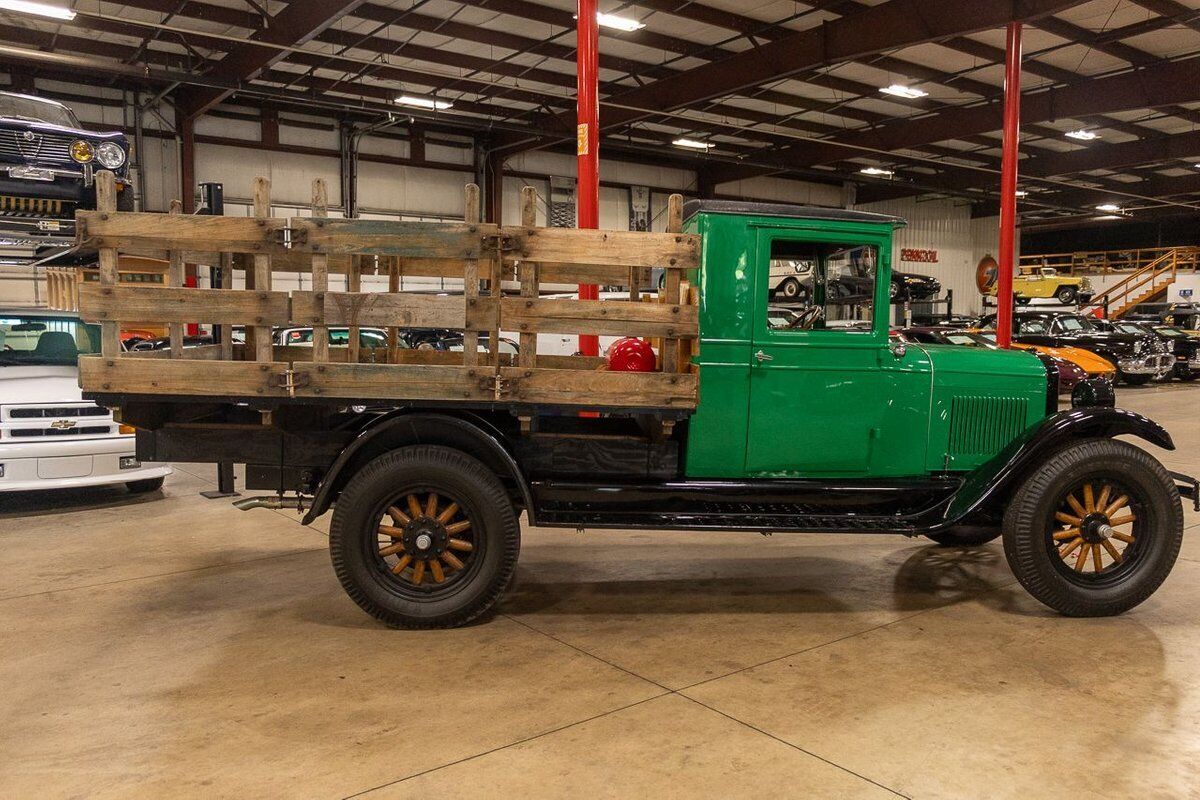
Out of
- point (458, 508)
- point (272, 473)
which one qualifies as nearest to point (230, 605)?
point (272, 473)

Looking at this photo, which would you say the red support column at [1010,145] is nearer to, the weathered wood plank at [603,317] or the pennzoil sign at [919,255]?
the weathered wood plank at [603,317]

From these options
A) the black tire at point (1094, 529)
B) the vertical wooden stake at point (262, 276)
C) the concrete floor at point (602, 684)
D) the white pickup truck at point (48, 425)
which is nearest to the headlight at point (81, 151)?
the white pickup truck at point (48, 425)

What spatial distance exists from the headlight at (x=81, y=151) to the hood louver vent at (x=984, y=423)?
25.9 feet

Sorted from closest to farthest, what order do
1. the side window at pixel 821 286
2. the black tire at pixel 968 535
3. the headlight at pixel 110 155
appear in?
the side window at pixel 821 286 < the black tire at pixel 968 535 < the headlight at pixel 110 155

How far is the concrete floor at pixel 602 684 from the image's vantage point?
9.20 feet

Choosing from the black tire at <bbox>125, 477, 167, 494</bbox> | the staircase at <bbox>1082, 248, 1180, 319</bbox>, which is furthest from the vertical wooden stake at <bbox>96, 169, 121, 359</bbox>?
the staircase at <bbox>1082, 248, 1180, 319</bbox>

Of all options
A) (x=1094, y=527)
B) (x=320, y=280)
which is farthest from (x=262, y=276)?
(x=1094, y=527)

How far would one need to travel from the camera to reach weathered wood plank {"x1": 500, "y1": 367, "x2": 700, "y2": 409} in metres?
3.93

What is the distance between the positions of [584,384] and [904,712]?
1.91 metres

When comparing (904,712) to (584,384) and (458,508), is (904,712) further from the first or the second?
(458,508)

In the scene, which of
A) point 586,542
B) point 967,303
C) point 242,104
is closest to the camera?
point 586,542

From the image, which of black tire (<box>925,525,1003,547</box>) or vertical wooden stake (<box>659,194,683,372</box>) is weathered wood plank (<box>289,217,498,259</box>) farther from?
black tire (<box>925,525,1003,547</box>)

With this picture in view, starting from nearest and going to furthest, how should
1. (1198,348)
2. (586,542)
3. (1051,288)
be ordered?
(586,542), (1198,348), (1051,288)

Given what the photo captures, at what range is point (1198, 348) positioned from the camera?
794 inches
